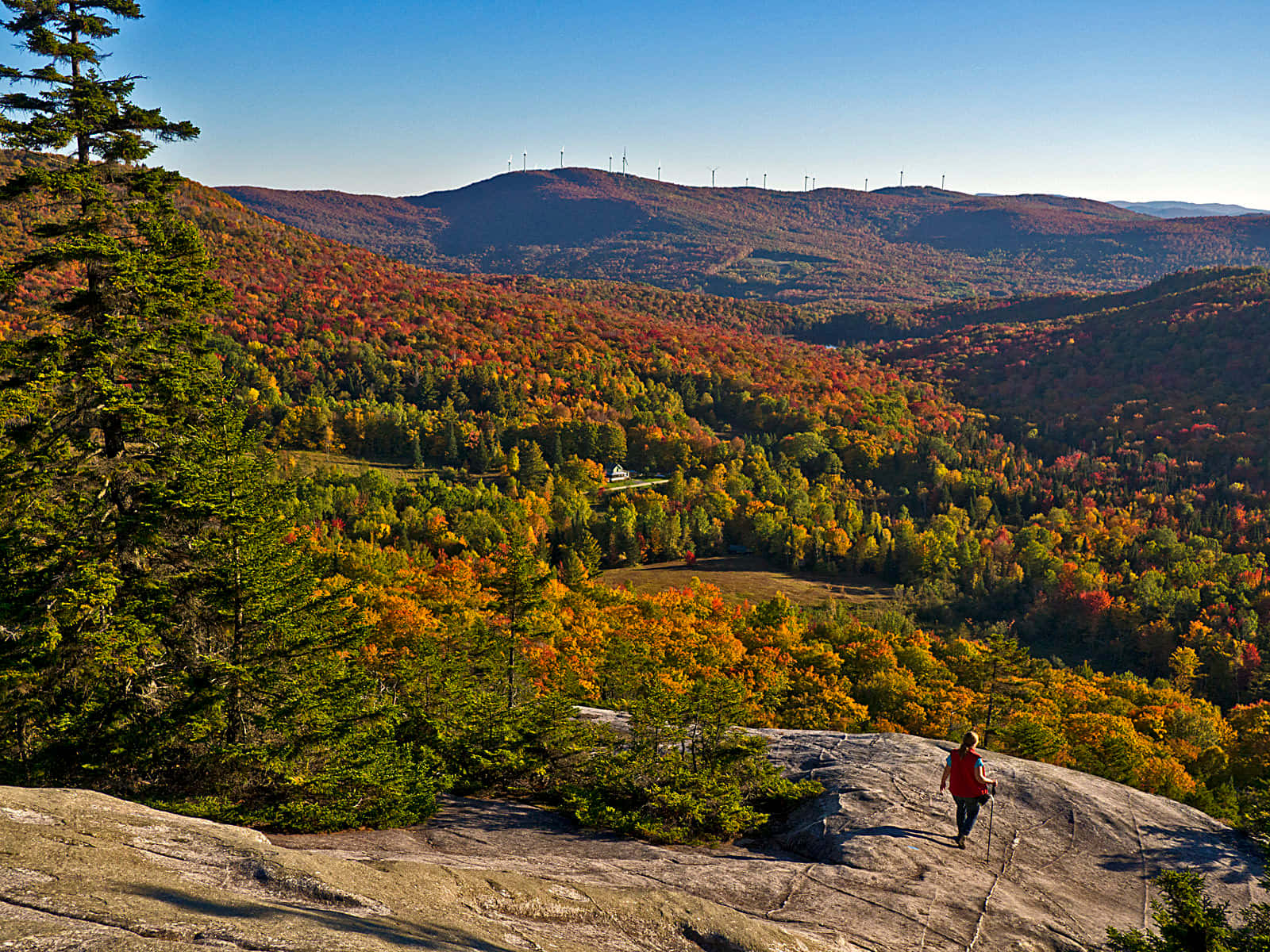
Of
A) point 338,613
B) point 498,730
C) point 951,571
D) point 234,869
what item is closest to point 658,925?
point 234,869

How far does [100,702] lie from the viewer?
15422mm

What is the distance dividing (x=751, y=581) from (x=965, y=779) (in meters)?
104

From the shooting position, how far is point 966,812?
1552cm

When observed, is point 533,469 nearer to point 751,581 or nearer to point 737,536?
point 737,536

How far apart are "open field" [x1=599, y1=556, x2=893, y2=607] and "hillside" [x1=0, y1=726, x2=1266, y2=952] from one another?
8874 centimetres

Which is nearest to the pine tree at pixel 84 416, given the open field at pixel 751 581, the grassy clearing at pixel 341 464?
the open field at pixel 751 581

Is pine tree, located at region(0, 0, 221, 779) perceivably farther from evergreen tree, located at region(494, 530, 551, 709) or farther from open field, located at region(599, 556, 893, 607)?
open field, located at region(599, 556, 893, 607)

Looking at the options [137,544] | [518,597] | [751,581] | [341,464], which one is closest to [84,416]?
[137,544]

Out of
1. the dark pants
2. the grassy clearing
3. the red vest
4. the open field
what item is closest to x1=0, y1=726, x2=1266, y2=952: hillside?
the dark pants

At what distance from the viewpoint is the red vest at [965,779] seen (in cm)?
1527

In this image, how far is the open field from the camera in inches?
4417

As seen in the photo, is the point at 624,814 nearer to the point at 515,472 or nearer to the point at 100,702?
the point at 100,702

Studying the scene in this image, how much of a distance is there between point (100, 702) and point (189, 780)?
90.3 inches

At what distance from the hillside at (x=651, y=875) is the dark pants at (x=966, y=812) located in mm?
492
